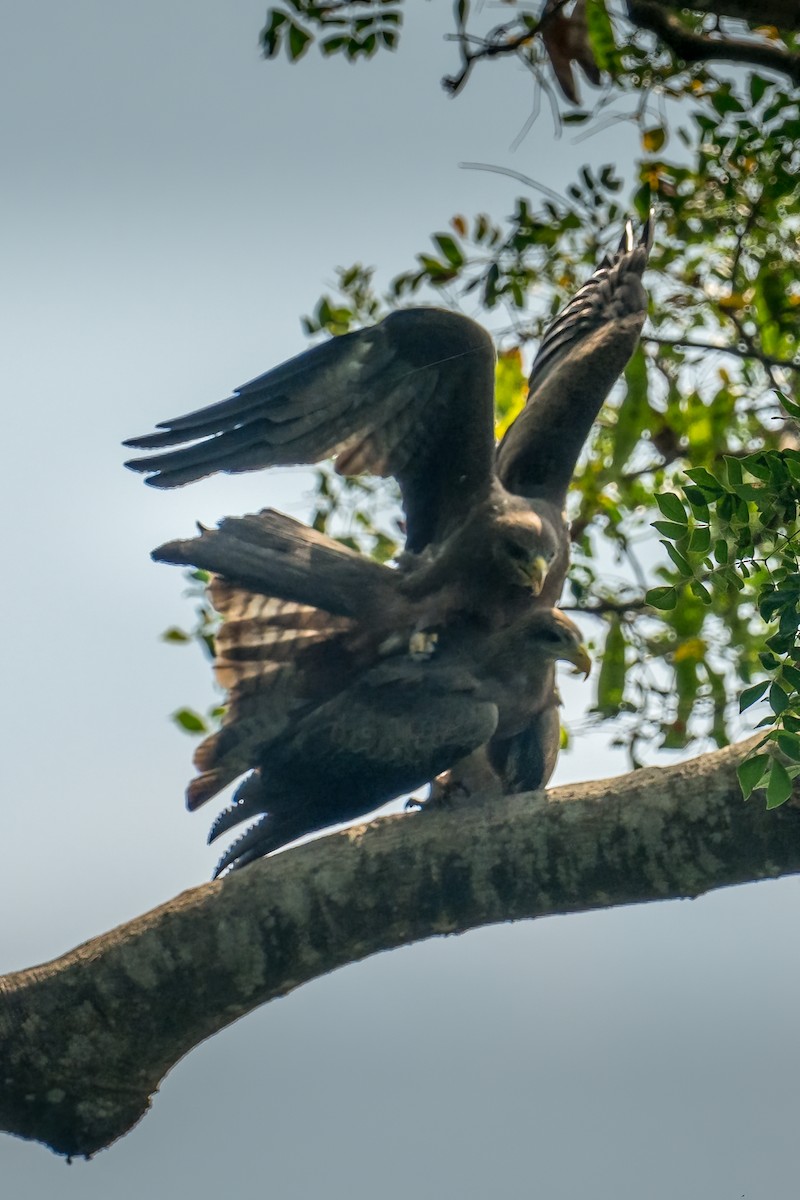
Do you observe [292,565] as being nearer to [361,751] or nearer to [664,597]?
[361,751]

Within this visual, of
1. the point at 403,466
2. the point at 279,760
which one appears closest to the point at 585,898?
the point at 279,760

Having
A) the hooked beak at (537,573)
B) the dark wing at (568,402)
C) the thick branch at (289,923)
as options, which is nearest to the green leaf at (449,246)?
the dark wing at (568,402)

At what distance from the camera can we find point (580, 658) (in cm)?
377

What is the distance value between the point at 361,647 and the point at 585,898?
123cm

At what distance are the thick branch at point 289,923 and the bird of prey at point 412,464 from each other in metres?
1.01

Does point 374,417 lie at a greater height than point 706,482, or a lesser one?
greater

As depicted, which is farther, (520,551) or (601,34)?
(601,34)

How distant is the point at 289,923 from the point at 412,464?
166cm

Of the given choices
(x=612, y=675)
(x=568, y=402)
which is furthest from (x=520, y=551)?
(x=612, y=675)

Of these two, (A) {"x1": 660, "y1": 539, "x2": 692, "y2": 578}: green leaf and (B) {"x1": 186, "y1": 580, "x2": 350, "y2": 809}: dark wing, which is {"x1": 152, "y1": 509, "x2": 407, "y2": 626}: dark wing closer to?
(B) {"x1": 186, "y1": 580, "x2": 350, "y2": 809}: dark wing

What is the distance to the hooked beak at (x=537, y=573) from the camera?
3.78 meters

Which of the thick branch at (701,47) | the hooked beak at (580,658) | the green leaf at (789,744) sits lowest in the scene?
the green leaf at (789,744)

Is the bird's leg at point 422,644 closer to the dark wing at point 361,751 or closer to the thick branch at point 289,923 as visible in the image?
the dark wing at point 361,751

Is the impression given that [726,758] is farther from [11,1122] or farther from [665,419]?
[665,419]
